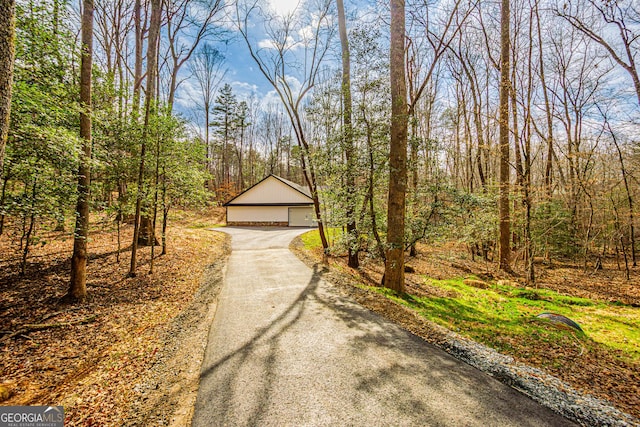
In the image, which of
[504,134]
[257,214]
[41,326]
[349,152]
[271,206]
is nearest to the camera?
[41,326]

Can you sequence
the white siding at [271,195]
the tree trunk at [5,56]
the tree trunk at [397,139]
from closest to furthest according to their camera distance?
1. the tree trunk at [5,56]
2. the tree trunk at [397,139]
3. the white siding at [271,195]

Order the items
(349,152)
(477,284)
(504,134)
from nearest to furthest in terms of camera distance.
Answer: (349,152)
(477,284)
(504,134)

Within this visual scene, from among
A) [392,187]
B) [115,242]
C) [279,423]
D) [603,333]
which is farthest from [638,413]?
[115,242]

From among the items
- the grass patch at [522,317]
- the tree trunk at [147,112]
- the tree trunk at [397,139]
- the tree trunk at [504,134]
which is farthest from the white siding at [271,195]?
the tree trunk at [397,139]

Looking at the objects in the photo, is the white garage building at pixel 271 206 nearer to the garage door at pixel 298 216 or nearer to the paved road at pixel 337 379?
the garage door at pixel 298 216

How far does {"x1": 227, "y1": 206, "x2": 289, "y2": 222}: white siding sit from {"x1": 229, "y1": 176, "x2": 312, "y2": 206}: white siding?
498 millimetres

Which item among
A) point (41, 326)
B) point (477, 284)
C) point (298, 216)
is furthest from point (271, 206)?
point (41, 326)

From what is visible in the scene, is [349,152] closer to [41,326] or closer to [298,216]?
[41,326]

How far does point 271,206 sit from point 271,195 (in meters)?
1.09

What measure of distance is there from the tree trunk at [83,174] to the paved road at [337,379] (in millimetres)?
3395

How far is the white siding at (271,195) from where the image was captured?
25906 mm

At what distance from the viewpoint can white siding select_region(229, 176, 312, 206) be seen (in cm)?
2591

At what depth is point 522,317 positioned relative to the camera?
212 inches

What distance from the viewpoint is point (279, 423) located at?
2.50 meters
